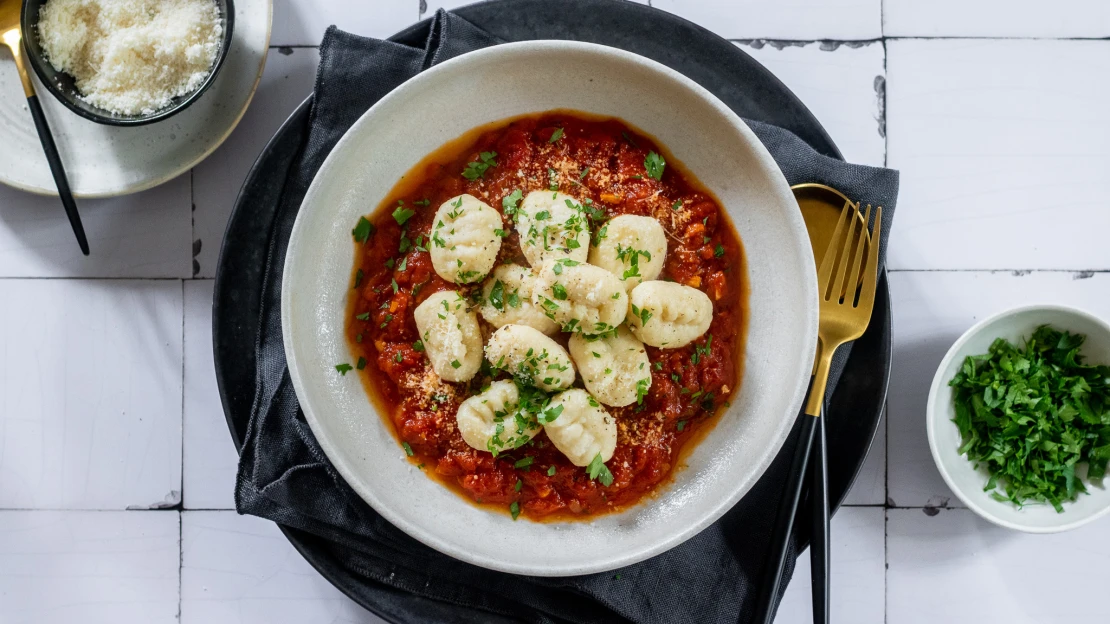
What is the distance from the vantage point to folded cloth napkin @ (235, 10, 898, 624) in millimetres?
2279

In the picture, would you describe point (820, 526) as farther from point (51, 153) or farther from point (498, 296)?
point (51, 153)

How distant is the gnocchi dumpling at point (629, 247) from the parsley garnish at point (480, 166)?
1.35ft

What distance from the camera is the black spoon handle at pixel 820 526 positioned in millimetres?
2246

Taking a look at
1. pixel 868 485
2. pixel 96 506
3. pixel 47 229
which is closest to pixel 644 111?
pixel 868 485

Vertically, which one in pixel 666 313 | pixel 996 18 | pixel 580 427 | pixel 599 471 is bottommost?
pixel 599 471

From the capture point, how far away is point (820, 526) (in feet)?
7.37

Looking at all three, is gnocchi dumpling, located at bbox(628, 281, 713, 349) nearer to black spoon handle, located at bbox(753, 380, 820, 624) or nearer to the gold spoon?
black spoon handle, located at bbox(753, 380, 820, 624)

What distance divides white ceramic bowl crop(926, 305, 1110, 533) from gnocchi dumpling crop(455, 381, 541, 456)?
136 centimetres

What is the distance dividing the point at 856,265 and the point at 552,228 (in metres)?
0.92

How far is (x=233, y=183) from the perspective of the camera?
2.65 meters

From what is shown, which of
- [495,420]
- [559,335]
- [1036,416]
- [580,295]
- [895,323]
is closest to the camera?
[580,295]

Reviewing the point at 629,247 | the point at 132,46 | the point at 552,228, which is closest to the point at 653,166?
the point at 629,247

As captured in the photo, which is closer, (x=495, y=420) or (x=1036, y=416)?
(x=495, y=420)

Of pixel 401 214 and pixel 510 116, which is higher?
pixel 510 116
